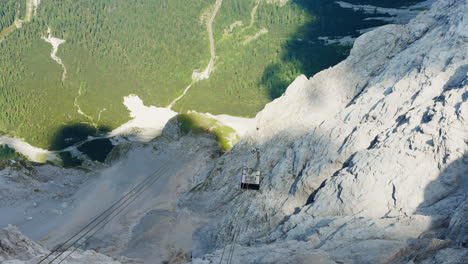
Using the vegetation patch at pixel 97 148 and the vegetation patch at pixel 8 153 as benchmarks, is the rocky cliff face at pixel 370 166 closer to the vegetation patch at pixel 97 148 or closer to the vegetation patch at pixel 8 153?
the vegetation patch at pixel 97 148

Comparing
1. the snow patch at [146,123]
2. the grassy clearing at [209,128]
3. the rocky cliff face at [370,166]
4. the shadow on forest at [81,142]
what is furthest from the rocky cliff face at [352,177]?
the snow patch at [146,123]

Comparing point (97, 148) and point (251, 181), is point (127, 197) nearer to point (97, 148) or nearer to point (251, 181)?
point (251, 181)

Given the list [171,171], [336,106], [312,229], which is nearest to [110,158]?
[171,171]

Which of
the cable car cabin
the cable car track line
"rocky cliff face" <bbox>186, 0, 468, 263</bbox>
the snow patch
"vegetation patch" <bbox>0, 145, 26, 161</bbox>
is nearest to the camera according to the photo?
"rocky cliff face" <bbox>186, 0, 468, 263</bbox>

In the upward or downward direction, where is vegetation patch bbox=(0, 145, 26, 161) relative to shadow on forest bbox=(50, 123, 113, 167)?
downward

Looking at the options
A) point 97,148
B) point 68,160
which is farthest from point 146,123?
point 68,160

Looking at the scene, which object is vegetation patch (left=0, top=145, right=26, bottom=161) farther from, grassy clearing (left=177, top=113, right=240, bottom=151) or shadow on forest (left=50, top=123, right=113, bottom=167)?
grassy clearing (left=177, top=113, right=240, bottom=151)

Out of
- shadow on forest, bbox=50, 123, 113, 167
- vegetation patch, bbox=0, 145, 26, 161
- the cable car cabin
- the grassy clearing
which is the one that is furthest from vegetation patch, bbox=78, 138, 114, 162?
the cable car cabin
